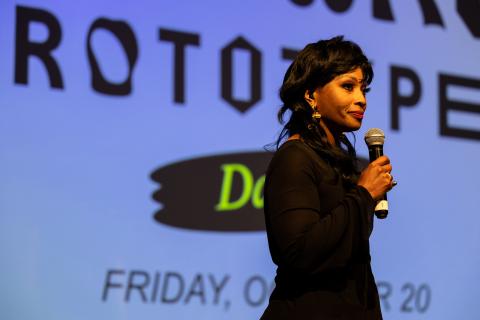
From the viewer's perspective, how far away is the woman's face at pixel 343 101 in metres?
1.71

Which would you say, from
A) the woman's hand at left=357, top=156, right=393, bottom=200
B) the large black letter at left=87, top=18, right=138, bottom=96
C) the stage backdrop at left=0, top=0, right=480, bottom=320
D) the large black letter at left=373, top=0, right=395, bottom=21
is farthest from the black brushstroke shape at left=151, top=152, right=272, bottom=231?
the woman's hand at left=357, top=156, right=393, bottom=200

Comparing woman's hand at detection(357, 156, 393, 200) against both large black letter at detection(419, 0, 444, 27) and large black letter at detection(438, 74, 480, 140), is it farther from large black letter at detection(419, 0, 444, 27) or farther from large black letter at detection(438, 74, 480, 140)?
large black letter at detection(419, 0, 444, 27)

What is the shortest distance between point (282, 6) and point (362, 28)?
395mm

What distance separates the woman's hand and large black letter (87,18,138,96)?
60.7 inches

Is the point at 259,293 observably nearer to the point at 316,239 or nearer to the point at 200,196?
the point at 200,196

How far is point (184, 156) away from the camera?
10.1ft

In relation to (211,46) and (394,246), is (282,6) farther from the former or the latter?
(394,246)

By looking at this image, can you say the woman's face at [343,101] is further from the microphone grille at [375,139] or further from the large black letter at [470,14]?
the large black letter at [470,14]

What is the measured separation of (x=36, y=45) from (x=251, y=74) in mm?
837

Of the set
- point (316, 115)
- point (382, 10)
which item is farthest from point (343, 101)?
point (382, 10)

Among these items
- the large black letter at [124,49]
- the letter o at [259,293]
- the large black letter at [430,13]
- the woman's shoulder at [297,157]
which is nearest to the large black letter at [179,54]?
the large black letter at [124,49]

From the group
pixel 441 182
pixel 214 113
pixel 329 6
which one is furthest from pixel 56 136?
pixel 441 182

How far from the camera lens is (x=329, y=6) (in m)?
3.52

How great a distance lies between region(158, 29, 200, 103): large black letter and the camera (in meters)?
3.11
